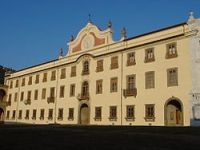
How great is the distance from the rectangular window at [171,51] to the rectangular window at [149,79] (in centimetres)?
262

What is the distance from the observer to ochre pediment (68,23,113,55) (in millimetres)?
36469

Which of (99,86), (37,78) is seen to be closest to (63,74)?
(37,78)

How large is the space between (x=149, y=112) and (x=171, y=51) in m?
7.07

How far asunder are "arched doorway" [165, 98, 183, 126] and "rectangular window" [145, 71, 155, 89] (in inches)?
110

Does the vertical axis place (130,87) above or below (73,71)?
below

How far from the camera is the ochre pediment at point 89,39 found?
120ft

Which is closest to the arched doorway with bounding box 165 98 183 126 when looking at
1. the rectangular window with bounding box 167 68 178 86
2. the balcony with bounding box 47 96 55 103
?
the rectangular window with bounding box 167 68 178 86

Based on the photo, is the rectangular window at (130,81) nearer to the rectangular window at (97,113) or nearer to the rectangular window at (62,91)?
the rectangular window at (97,113)

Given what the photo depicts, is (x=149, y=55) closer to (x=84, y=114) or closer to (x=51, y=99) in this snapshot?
(x=84, y=114)

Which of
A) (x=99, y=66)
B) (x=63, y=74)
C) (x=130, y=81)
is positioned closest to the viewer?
(x=130, y=81)

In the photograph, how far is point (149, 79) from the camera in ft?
97.3

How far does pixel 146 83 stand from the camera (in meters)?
29.8

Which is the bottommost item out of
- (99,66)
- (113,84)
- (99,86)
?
(99,86)

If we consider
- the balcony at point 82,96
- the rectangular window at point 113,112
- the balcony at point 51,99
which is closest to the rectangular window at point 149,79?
the rectangular window at point 113,112
